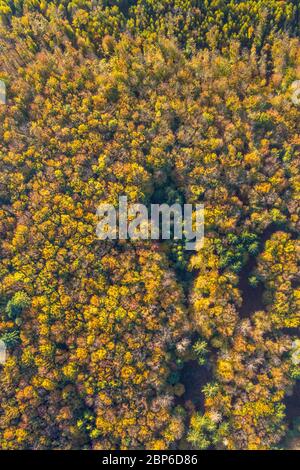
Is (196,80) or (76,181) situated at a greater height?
(196,80)

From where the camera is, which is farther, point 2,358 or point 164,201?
point 164,201

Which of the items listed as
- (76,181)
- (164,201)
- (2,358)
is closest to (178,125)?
(164,201)

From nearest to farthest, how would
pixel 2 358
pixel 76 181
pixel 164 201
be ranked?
pixel 2 358 → pixel 76 181 → pixel 164 201

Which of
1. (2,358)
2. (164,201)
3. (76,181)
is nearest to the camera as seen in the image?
(2,358)

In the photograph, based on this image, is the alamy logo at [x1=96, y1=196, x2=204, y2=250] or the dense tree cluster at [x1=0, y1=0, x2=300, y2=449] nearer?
the dense tree cluster at [x1=0, y1=0, x2=300, y2=449]

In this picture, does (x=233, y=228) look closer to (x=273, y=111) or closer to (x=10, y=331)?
(x=273, y=111)
